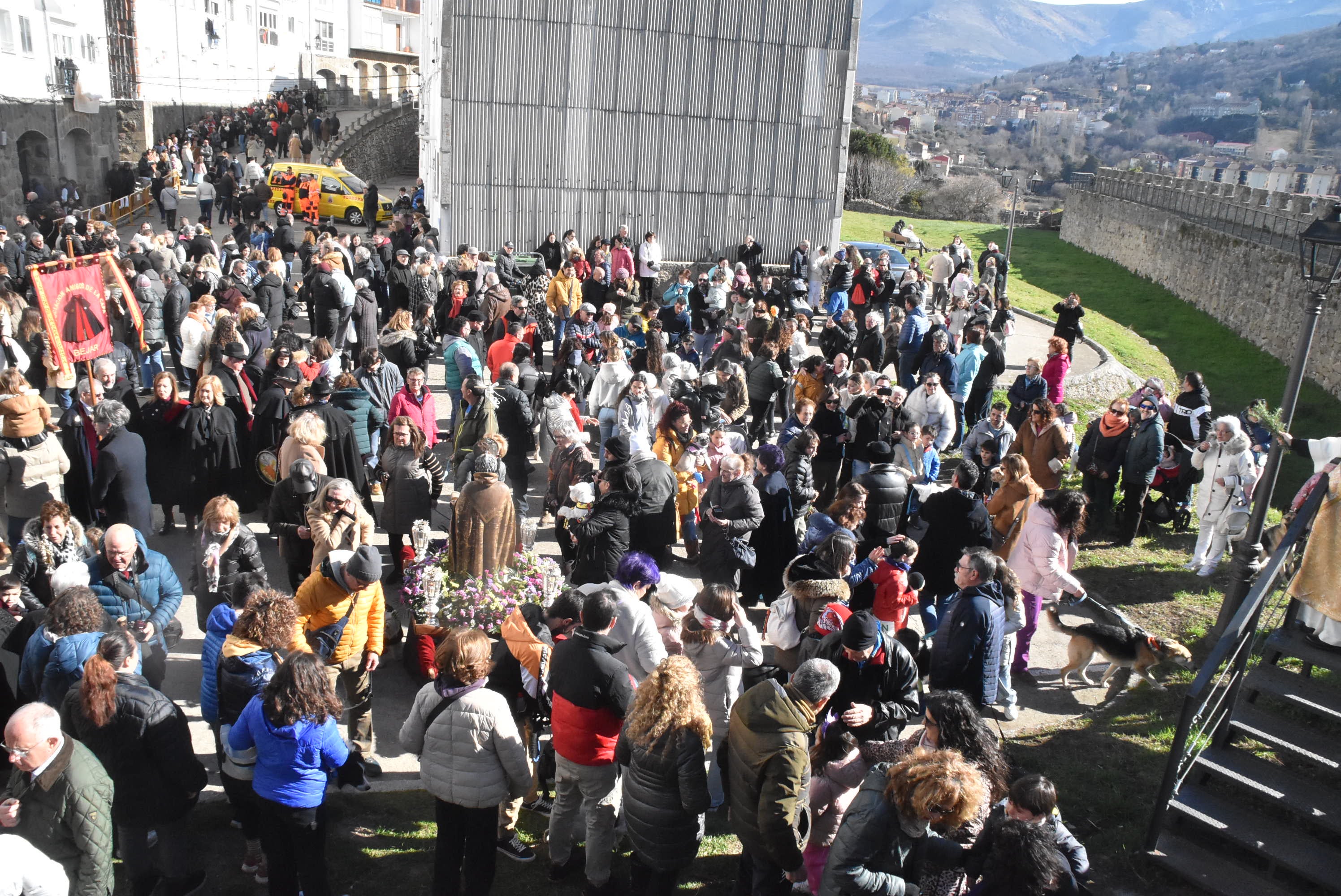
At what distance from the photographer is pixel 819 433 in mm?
9477

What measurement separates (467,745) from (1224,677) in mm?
4375

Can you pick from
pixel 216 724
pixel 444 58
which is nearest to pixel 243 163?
pixel 444 58

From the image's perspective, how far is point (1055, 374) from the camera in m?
11.2

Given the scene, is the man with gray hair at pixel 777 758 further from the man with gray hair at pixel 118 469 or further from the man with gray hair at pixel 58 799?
the man with gray hair at pixel 118 469

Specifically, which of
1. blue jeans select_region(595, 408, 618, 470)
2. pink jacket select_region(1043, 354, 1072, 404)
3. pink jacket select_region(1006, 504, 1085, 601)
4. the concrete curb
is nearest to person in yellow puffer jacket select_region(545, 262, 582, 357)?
blue jeans select_region(595, 408, 618, 470)

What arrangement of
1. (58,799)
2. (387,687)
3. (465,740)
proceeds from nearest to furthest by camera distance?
(58,799), (465,740), (387,687)

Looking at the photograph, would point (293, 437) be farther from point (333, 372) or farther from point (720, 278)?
point (720, 278)

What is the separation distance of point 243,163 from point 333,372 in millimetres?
27003

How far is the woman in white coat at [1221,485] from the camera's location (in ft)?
29.2

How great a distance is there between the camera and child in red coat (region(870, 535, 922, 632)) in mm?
6316

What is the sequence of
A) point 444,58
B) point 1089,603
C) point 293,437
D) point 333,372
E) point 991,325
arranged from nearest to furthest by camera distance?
point 293,437, point 1089,603, point 333,372, point 991,325, point 444,58

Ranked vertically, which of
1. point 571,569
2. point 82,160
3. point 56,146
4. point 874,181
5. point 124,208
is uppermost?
point 874,181

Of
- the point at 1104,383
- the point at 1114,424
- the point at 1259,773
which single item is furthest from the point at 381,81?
the point at 1259,773

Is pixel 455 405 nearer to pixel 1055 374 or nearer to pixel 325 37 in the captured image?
pixel 1055 374
